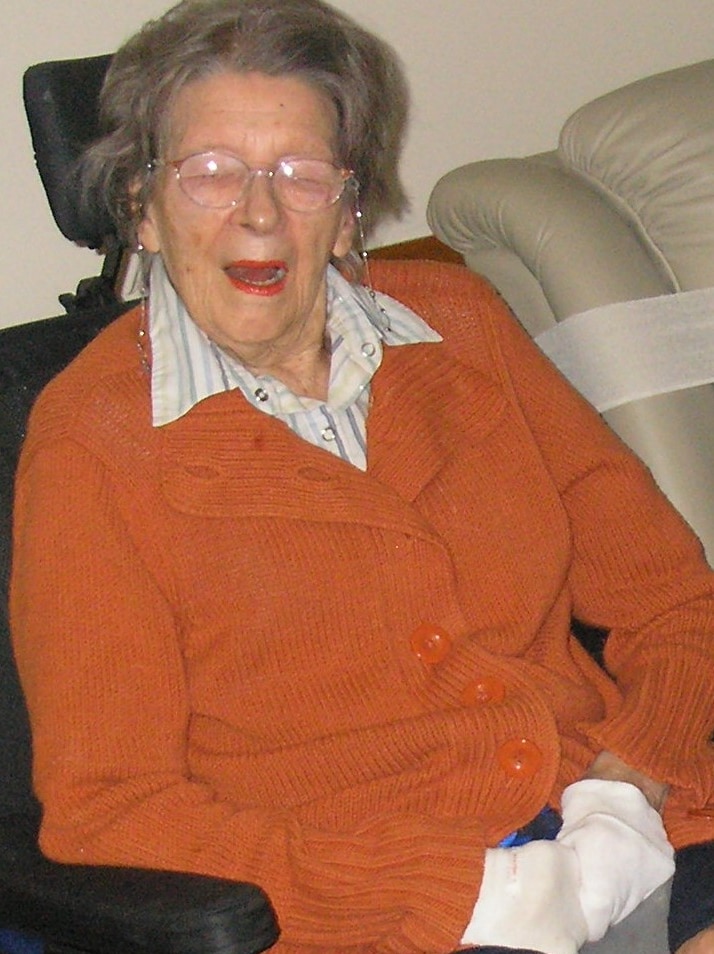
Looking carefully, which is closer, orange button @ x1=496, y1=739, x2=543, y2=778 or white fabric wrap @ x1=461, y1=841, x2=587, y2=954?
white fabric wrap @ x1=461, y1=841, x2=587, y2=954

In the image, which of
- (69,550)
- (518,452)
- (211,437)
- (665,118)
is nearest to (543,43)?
(665,118)

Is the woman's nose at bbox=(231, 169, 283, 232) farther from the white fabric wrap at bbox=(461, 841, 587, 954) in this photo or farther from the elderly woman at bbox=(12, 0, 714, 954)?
the white fabric wrap at bbox=(461, 841, 587, 954)

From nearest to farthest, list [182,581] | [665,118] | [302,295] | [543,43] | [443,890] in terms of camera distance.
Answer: [443,890], [182,581], [302,295], [665,118], [543,43]

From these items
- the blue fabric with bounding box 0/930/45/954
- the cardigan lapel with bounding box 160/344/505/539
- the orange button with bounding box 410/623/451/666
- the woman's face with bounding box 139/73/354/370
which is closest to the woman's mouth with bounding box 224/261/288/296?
the woman's face with bounding box 139/73/354/370

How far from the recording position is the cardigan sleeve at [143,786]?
134cm

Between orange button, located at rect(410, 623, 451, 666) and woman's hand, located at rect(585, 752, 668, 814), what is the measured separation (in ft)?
0.72

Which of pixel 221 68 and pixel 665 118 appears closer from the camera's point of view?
pixel 221 68

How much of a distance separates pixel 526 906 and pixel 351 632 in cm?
32

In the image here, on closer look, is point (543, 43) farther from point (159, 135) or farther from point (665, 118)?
point (159, 135)

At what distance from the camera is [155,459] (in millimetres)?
1469

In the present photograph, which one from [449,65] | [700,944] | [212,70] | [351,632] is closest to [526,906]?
[700,944]

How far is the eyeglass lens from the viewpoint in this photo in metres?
1.49

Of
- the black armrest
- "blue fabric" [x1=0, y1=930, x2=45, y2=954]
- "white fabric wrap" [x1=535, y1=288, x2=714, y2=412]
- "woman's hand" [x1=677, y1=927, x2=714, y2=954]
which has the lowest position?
"woman's hand" [x1=677, y1=927, x2=714, y2=954]

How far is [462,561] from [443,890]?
1.25 feet
